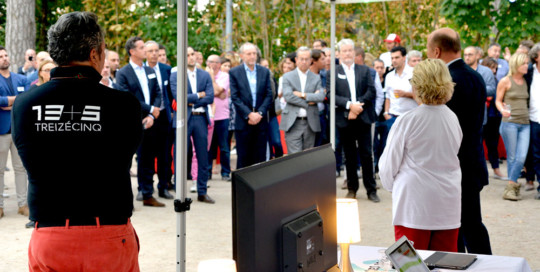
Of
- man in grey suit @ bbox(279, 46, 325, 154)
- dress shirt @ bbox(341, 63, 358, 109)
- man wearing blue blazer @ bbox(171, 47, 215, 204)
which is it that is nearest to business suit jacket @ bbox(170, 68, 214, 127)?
man wearing blue blazer @ bbox(171, 47, 215, 204)

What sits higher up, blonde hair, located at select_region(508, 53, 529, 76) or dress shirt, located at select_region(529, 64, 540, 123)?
blonde hair, located at select_region(508, 53, 529, 76)

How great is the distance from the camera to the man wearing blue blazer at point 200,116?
826cm

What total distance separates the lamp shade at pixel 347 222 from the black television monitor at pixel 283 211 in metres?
0.59

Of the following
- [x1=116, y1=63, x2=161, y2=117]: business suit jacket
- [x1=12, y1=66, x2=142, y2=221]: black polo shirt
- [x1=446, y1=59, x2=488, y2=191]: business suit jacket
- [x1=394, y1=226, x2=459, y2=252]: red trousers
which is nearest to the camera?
[x1=12, y1=66, x2=142, y2=221]: black polo shirt

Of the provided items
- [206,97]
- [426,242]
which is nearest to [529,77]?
[206,97]

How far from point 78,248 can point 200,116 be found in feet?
19.7

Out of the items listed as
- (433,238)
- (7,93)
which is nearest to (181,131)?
(433,238)

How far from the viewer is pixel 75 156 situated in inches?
94.7

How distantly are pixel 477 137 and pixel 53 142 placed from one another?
2.96 metres

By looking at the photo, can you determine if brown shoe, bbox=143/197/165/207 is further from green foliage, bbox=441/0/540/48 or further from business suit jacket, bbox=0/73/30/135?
green foliage, bbox=441/0/540/48

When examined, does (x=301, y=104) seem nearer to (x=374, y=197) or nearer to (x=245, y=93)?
(x=245, y=93)

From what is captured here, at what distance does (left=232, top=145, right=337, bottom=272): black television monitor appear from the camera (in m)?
1.96

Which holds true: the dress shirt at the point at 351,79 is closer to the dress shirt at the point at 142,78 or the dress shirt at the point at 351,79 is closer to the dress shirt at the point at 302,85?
the dress shirt at the point at 302,85

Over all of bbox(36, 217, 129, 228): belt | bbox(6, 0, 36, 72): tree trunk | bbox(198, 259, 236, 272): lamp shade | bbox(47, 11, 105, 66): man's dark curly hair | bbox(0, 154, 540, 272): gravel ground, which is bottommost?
bbox(0, 154, 540, 272): gravel ground
